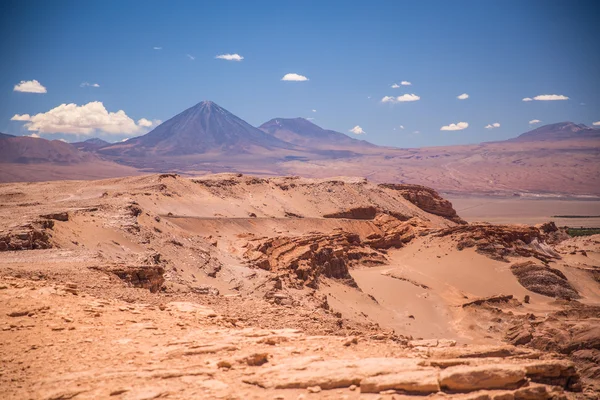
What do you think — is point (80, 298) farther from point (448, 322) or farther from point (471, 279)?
point (471, 279)

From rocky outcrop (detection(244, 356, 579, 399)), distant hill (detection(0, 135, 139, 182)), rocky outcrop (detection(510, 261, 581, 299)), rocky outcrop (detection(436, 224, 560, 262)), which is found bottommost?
rocky outcrop (detection(510, 261, 581, 299))

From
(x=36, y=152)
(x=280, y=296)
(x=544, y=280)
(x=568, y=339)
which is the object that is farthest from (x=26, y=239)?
(x=36, y=152)

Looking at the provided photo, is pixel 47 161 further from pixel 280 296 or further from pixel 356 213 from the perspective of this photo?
pixel 280 296

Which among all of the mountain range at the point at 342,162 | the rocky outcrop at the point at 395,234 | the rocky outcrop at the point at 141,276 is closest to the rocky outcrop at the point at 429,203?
the rocky outcrop at the point at 395,234

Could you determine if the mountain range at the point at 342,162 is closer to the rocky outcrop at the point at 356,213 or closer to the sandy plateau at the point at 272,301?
the rocky outcrop at the point at 356,213

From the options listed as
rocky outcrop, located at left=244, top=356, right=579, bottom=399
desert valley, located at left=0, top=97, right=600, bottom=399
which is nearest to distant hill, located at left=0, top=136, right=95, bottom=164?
desert valley, located at left=0, top=97, right=600, bottom=399

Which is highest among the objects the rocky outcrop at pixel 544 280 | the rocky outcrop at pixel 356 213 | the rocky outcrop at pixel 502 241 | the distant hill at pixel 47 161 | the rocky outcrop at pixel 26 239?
the distant hill at pixel 47 161

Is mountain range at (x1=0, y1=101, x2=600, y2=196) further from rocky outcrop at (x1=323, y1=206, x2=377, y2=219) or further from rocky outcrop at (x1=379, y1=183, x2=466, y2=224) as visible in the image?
rocky outcrop at (x1=379, y1=183, x2=466, y2=224)
